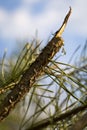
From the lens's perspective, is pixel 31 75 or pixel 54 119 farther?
pixel 54 119

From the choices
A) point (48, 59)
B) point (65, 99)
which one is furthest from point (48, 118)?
point (48, 59)

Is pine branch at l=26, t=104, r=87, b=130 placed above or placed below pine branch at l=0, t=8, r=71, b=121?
below

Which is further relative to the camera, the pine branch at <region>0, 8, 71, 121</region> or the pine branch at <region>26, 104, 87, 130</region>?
the pine branch at <region>26, 104, 87, 130</region>

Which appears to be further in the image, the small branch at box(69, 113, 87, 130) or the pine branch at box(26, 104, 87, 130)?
the pine branch at box(26, 104, 87, 130)

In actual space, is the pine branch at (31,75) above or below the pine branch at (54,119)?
above

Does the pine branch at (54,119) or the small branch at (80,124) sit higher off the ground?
the pine branch at (54,119)

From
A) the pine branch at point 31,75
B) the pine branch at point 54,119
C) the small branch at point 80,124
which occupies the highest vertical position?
the pine branch at point 31,75

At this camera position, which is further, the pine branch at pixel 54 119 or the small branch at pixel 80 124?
the pine branch at pixel 54 119

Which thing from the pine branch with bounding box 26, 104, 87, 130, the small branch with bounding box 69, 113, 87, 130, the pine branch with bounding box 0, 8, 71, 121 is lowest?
the small branch with bounding box 69, 113, 87, 130

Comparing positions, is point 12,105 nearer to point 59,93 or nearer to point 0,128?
point 59,93

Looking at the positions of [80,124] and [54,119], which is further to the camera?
[54,119]

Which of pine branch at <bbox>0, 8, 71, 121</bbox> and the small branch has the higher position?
pine branch at <bbox>0, 8, 71, 121</bbox>
